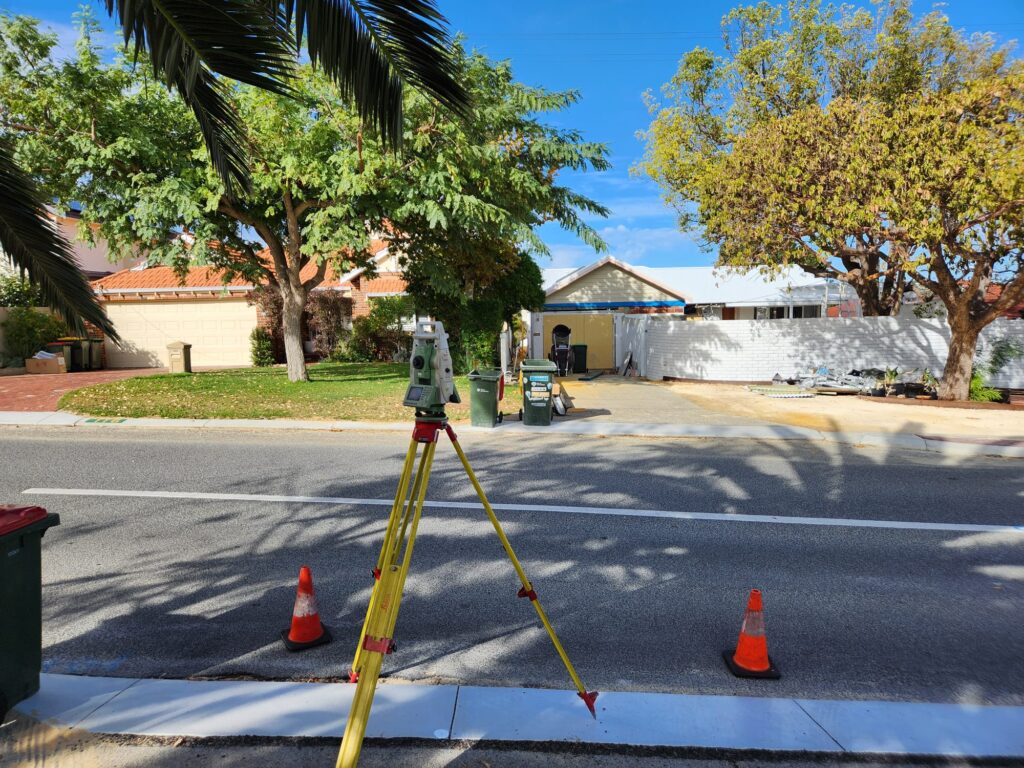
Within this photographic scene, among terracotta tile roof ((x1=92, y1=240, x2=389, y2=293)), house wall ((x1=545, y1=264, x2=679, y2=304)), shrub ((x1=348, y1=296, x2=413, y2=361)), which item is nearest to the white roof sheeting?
house wall ((x1=545, y1=264, x2=679, y2=304))

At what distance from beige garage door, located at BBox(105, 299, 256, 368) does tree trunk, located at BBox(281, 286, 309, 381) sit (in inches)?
327

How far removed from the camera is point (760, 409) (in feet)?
44.3

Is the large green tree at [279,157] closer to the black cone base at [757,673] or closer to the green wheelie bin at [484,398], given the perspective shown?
the green wheelie bin at [484,398]

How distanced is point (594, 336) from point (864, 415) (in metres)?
12.5

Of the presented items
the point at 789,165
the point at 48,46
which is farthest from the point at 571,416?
the point at 48,46

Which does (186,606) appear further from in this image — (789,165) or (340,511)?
(789,165)

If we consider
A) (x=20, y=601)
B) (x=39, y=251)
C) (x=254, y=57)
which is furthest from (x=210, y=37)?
(x=20, y=601)

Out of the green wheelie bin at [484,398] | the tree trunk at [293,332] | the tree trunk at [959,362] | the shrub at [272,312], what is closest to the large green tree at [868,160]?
the tree trunk at [959,362]

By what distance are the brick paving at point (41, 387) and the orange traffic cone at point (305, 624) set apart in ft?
38.7

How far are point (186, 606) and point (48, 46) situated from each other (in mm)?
13580

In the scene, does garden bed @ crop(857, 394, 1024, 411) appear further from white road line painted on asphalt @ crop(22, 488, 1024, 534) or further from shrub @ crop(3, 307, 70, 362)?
shrub @ crop(3, 307, 70, 362)

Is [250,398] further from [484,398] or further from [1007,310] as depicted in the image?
[1007,310]

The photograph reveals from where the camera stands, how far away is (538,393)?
37.5ft

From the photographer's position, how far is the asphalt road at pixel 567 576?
11.8ft
